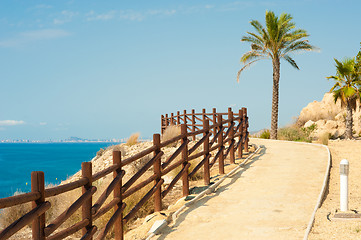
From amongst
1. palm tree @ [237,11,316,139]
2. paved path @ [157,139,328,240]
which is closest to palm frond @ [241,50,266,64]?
palm tree @ [237,11,316,139]

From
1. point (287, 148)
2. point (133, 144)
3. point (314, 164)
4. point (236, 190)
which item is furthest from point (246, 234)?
point (133, 144)

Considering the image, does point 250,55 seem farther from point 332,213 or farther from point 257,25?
point 332,213

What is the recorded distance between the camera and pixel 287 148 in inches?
766

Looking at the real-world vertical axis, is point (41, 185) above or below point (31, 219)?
above

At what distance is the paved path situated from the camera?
25.6 ft

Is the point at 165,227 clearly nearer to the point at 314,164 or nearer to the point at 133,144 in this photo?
the point at 314,164

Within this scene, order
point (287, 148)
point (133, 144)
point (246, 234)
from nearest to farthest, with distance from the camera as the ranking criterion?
point (246, 234) < point (287, 148) < point (133, 144)

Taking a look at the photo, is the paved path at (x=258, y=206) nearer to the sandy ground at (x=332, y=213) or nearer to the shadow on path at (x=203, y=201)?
the shadow on path at (x=203, y=201)

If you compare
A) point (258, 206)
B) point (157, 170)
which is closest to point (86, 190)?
point (157, 170)

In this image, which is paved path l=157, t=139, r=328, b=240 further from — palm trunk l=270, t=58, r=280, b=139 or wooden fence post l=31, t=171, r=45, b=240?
palm trunk l=270, t=58, r=280, b=139

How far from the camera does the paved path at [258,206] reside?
7.79 metres

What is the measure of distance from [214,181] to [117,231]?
490 centimetres

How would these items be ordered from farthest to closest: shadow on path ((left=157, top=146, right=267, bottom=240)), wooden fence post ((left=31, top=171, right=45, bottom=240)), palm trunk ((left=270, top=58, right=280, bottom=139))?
palm trunk ((left=270, top=58, right=280, bottom=139)), shadow on path ((left=157, top=146, right=267, bottom=240)), wooden fence post ((left=31, top=171, right=45, bottom=240))

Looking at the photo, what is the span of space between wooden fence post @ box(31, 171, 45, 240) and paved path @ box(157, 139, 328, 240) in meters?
2.88
